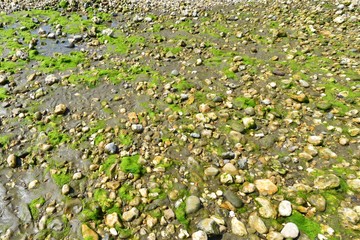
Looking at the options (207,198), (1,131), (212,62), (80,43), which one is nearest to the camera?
(207,198)

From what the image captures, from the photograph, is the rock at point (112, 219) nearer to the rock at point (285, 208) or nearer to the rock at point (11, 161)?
the rock at point (11, 161)

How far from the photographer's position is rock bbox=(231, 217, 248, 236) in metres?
4.21

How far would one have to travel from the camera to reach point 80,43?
403 inches

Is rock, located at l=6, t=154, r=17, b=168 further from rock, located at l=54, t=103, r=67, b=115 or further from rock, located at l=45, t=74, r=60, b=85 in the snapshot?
rock, located at l=45, t=74, r=60, b=85

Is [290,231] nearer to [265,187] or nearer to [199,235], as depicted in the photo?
[265,187]

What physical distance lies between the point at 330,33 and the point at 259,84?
423cm

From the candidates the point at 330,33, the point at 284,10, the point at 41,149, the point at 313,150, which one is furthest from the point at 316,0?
the point at 41,149

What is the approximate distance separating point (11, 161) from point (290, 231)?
212 inches

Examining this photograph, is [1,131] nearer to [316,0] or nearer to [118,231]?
[118,231]

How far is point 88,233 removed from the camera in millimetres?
4297

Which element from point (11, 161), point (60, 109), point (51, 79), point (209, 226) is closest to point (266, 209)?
point (209, 226)

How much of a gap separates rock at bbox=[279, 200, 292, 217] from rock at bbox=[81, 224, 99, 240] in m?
3.00

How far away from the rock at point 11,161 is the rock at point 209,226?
3.93m

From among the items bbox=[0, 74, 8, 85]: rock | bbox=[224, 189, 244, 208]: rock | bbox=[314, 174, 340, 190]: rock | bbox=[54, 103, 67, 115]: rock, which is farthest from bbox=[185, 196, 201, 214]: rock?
bbox=[0, 74, 8, 85]: rock
